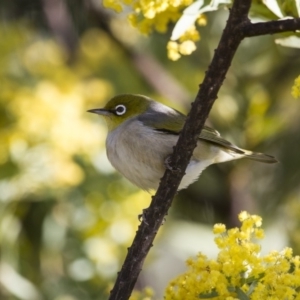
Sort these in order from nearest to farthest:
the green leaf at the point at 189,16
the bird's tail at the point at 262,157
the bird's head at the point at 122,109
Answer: the green leaf at the point at 189,16, the bird's tail at the point at 262,157, the bird's head at the point at 122,109

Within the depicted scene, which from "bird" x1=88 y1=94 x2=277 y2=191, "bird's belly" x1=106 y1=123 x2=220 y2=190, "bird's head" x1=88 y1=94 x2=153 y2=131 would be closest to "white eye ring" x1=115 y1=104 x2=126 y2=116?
"bird's head" x1=88 y1=94 x2=153 y2=131

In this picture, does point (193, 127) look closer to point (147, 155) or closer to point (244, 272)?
point (244, 272)

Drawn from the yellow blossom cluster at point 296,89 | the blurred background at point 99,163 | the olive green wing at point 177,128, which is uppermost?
the yellow blossom cluster at point 296,89

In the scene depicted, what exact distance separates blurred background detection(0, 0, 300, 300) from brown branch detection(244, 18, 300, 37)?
2355 mm

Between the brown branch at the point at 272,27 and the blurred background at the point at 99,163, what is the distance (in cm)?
235

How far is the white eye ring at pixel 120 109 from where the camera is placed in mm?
3639

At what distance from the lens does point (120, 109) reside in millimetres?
3678

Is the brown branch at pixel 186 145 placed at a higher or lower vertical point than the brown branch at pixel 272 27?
lower

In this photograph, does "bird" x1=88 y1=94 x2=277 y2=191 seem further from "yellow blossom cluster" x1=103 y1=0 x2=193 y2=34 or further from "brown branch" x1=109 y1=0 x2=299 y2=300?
"brown branch" x1=109 y1=0 x2=299 y2=300

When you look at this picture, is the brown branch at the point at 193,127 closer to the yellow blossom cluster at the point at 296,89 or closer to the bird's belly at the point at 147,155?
the yellow blossom cluster at the point at 296,89

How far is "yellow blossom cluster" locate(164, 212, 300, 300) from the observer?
204cm

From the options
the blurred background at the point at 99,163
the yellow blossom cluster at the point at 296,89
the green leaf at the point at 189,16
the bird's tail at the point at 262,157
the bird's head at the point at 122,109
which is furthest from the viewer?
the blurred background at the point at 99,163

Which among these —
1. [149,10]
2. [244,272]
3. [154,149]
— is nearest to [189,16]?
[149,10]

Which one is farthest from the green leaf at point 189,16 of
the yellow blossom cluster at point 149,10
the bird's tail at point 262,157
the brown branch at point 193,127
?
the bird's tail at point 262,157
